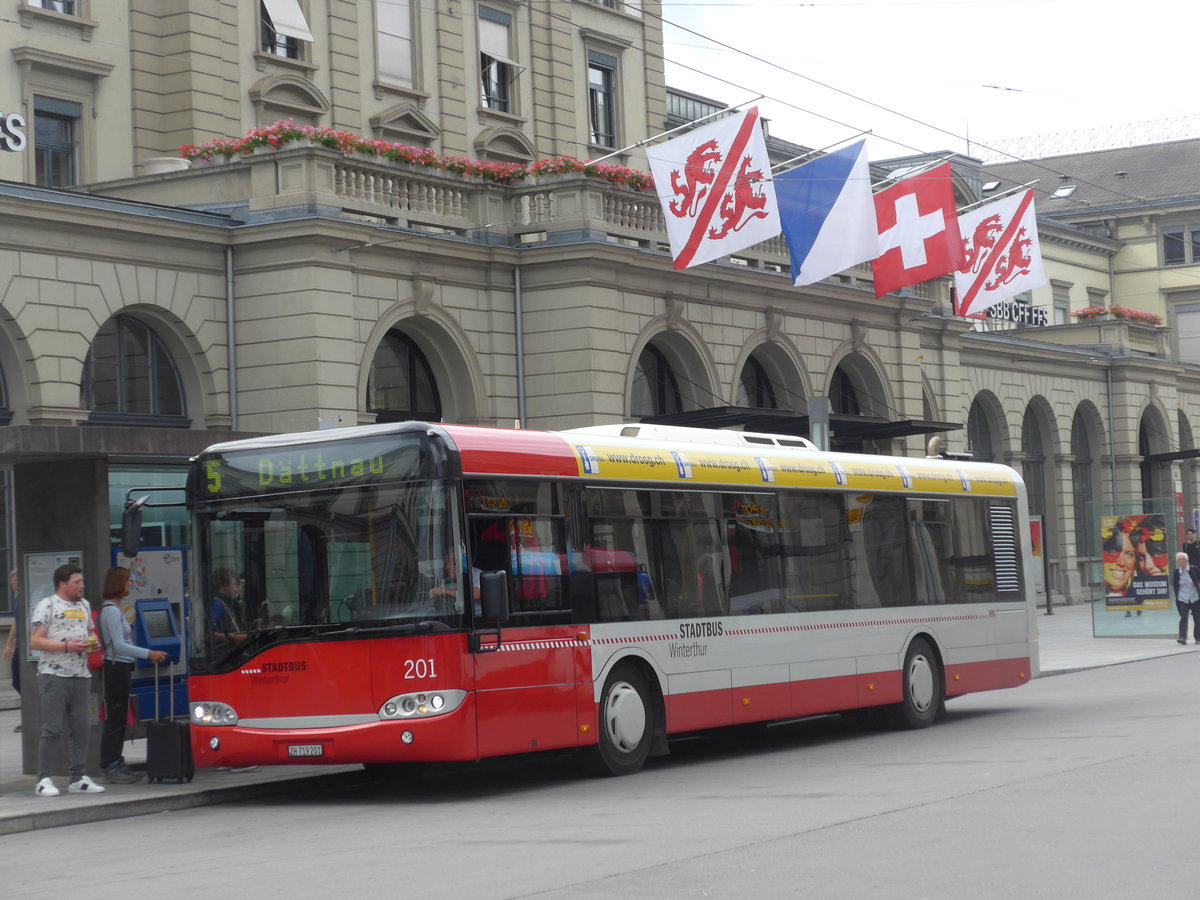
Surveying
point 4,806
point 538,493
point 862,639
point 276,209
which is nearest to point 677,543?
point 538,493

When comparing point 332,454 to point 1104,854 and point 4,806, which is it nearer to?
point 4,806

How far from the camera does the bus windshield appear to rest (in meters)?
13.3

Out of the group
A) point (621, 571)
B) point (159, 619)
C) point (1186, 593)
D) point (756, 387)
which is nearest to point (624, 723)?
point (621, 571)

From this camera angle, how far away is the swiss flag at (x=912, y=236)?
31781 millimetres

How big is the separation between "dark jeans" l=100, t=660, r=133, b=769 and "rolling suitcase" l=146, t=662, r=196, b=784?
337 millimetres

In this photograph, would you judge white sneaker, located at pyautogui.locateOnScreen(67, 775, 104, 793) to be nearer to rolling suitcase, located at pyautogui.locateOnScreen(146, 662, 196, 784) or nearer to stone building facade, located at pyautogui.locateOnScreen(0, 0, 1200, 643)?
rolling suitcase, located at pyautogui.locateOnScreen(146, 662, 196, 784)

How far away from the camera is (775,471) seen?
56.2ft

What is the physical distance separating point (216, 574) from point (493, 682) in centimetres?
245

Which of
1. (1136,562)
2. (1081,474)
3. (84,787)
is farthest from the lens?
(1081,474)

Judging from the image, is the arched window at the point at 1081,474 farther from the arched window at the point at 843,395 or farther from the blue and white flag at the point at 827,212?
the blue and white flag at the point at 827,212

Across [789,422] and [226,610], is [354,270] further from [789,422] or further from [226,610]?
[226,610]

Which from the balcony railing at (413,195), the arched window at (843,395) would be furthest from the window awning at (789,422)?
the balcony railing at (413,195)

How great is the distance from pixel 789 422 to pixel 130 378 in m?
13.3

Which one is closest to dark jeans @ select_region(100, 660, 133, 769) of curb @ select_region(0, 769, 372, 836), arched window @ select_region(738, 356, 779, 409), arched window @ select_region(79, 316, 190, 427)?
curb @ select_region(0, 769, 372, 836)
